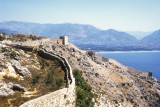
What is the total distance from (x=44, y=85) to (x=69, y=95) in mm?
4375

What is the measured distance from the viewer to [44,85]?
47875mm

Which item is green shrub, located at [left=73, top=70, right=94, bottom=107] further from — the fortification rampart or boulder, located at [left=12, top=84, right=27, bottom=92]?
boulder, located at [left=12, top=84, right=27, bottom=92]

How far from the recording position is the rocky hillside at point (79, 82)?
46109 millimetres

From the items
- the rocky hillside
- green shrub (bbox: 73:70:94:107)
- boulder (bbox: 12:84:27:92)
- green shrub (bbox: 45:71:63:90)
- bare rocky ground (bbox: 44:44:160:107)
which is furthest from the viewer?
bare rocky ground (bbox: 44:44:160:107)

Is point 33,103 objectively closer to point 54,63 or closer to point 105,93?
point 54,63

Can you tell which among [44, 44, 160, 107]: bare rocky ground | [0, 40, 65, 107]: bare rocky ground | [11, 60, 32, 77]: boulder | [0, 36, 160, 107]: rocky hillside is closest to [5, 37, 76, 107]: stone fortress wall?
[0, 40, 65, 107]: bare rocky ground

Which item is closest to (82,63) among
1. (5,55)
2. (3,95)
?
(5,55)

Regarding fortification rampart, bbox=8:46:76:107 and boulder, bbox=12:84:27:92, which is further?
boulder, bbox=12:84:27:92

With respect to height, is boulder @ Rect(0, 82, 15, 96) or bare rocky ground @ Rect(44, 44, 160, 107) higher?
boulder @ Rect(0, 82, 15, 96)

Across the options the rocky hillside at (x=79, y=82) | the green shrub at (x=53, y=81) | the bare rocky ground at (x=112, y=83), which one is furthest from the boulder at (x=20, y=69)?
the bare rocky ground at (x=112, y=83)

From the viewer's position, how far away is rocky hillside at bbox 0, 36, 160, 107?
151 feet

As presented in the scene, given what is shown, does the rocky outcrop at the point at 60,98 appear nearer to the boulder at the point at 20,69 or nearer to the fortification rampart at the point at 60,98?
the fortification rampart at the point at 60,98

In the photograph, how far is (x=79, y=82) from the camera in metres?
55.7

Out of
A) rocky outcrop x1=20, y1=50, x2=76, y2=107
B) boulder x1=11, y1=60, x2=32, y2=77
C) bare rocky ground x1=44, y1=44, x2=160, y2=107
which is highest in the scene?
boulder x1=11, y1=60, x2=32, y2=77
